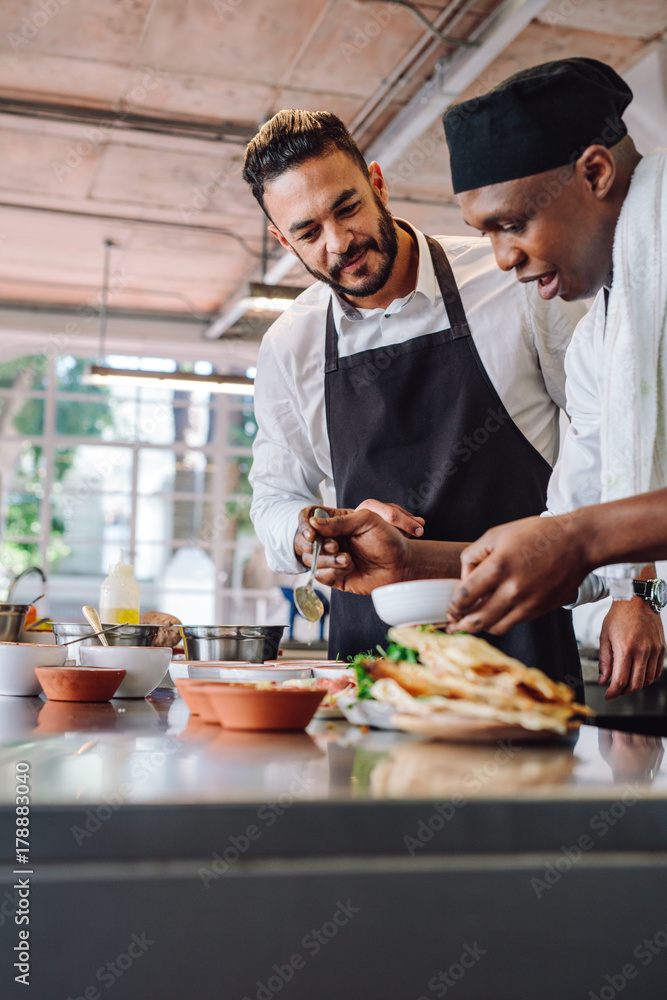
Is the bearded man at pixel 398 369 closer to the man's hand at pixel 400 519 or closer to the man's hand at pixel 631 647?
the man's hand at pixel 400 519

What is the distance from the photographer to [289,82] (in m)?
5.20

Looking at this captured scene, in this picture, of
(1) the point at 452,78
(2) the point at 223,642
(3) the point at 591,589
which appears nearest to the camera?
(3) the point at 591,589

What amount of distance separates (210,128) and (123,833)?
5.57 metres

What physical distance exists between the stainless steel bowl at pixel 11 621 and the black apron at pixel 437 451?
28.1 inches

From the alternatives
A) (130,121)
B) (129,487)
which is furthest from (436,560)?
(129,487)

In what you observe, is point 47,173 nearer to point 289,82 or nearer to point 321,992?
point 289,82

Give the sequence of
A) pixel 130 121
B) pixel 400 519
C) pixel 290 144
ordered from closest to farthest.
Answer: pixel 400 519 → pixel 290 144 → pixel 130 121

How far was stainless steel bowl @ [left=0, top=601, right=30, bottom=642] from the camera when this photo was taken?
6.67 ft

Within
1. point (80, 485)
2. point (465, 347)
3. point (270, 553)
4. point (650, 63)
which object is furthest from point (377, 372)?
point (80, 485)

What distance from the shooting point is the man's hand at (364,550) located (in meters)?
1.65

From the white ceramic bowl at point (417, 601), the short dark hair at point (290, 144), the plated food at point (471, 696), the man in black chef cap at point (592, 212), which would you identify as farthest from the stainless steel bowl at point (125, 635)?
the short dark hair at point (290, 144)

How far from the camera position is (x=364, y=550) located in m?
1.73

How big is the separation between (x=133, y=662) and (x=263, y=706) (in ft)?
1.72

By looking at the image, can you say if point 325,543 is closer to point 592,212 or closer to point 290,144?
point 592,212
